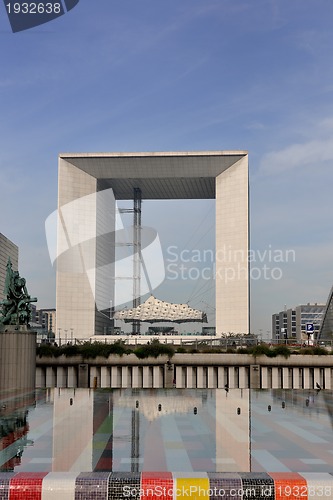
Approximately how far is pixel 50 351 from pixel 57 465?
118 ft

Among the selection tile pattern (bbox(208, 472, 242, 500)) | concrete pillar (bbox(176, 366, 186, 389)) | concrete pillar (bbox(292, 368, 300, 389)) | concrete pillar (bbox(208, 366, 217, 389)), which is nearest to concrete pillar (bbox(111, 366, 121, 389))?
concrete pillar (bbox(176, 366, 186, 389))

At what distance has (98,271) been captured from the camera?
418 ft

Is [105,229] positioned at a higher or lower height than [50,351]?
higher

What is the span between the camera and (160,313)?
132875 millimetres

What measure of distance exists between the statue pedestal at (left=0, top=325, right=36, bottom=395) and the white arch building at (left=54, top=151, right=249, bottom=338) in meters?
80.3

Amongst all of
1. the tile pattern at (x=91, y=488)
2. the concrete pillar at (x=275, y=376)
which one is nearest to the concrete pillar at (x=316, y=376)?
the concrete pillar at (x=275, y=376)

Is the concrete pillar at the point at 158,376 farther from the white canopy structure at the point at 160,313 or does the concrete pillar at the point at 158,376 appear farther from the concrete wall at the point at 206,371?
the white canopy structure at the point at 160,313

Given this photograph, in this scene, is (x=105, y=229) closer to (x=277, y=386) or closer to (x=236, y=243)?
(x=236, y=243)

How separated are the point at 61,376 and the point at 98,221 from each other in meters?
76.7

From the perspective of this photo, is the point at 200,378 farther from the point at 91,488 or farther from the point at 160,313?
the point at 160,313

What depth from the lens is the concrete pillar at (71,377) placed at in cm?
5261

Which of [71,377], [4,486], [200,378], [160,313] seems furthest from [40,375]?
[160,313]

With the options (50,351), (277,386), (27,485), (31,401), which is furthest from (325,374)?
(27,485)

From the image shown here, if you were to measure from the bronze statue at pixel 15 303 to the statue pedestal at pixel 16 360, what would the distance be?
67 cm
